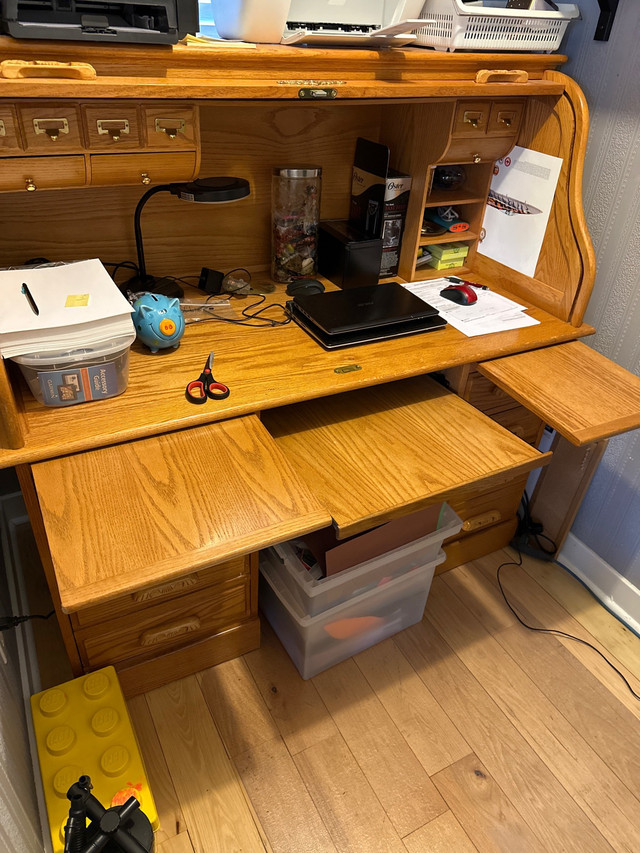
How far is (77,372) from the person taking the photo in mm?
1048

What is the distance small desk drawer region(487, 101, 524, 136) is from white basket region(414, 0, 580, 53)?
113 millimetres

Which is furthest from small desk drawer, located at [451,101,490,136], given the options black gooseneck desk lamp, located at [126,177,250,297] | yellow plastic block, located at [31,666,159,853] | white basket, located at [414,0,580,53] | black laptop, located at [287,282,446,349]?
A: yellow plastic block, located at [31,666,159,853]

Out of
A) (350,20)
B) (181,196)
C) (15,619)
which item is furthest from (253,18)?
(15,619)

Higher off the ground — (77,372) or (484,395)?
(77,372)

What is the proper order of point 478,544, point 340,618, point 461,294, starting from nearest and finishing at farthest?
point 340,618 < point 461,294 < point 478,544

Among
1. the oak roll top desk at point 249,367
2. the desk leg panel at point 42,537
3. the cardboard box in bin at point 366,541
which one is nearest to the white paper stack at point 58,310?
the oak roll top desk at point 249,367

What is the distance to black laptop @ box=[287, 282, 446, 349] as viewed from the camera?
1.31 metres

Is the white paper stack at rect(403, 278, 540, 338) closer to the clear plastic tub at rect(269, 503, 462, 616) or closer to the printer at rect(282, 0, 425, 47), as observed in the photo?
the clear plastic tub at rect(269, 503, 462, 616)

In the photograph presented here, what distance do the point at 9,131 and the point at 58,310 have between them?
0.28 m

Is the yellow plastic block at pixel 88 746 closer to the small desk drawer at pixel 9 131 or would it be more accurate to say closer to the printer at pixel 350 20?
the small desk drawer at pixel 9 131

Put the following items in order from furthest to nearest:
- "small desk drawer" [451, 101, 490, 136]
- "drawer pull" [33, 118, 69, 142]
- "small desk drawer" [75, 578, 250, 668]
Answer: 1. "small desk drawer" [451, 101, 490, 136]
2. "small desk drawer" [75, 578, 250, 668]
3. "drawer pull" [33, 118, 69, 142]

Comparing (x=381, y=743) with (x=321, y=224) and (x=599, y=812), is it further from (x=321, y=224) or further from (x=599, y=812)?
(x=321, y=224)

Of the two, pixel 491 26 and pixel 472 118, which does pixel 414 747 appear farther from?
pixel 491 26

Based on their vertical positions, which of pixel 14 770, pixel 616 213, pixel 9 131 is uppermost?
pixel 9 131
